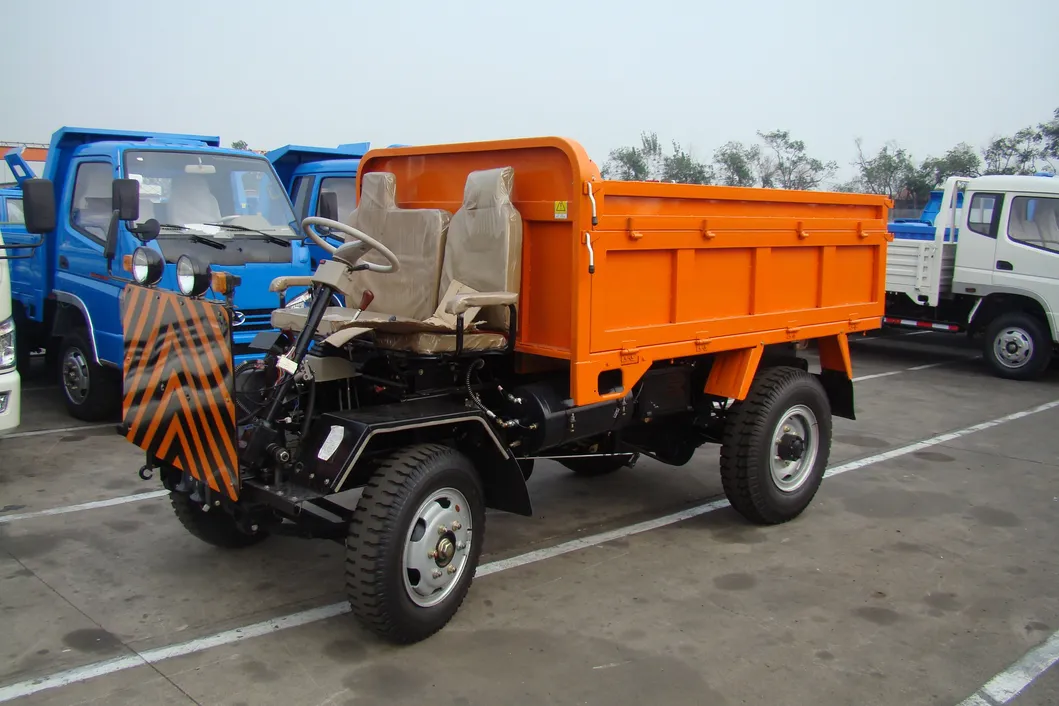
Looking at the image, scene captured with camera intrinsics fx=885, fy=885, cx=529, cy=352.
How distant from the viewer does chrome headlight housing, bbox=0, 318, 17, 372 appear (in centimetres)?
556

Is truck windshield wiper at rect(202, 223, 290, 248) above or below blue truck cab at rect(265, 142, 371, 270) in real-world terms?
below

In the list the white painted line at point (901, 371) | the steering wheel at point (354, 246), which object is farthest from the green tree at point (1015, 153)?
the steering wheel at point (354, 246)

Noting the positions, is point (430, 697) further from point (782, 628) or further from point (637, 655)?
point (782, 628)

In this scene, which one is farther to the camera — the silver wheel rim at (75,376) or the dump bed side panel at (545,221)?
the silver wheel rim at (75,376)

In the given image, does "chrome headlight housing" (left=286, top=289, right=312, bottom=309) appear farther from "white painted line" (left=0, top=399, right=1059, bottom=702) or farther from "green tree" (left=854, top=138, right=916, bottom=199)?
"green tree" (left=854, top=138, right=916, bottom=199)

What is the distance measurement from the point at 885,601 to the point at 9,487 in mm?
5570

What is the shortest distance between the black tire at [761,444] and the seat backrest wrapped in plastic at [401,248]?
6.70ft

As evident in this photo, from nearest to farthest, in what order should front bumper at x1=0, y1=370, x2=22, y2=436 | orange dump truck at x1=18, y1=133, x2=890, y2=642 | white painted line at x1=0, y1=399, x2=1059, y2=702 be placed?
white painted line at x1=0, y1=399, x2=1059, y2=702
orange dump truck at x1=18, y1=133, x2=890, y2=642
front bumper at x1=0, y1=370, x2=22, y2=436

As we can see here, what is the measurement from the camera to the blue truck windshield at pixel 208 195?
24.4ft

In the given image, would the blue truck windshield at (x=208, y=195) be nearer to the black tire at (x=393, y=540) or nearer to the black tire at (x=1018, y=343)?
the black tire at (x=393, y=540)

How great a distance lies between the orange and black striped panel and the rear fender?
362 millimetres

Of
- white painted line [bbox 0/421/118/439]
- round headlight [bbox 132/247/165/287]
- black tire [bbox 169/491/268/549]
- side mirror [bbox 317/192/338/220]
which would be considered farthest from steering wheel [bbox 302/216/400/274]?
side mirror [bbox 317/192/338/220]

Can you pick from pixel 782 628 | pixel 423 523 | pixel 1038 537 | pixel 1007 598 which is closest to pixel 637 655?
pixel 782 628

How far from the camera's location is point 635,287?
14.9 ft
